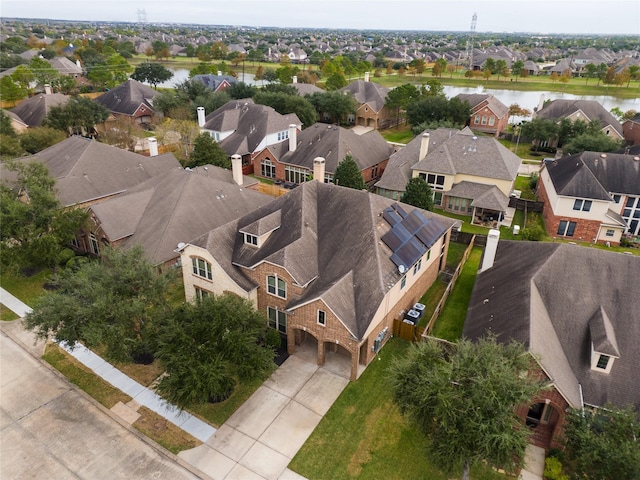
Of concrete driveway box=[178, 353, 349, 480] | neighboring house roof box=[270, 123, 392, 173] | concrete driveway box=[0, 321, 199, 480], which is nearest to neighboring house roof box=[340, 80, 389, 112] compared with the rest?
neighboring house roof box=[270, 123, 392, 173]

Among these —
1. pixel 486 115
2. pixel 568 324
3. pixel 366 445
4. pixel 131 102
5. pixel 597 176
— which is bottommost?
pixel 366 445

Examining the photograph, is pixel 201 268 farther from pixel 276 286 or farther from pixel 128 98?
pixel 128 98

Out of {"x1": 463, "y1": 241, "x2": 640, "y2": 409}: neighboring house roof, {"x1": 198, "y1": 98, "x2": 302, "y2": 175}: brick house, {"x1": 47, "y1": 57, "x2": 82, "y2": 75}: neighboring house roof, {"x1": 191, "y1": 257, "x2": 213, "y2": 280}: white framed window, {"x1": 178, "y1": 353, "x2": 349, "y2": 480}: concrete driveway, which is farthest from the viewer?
{"x1": 47, "y1": 57, "x2": 82, "y2": 75}: neighboring house roof

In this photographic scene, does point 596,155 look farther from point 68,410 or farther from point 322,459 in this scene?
point 68,410

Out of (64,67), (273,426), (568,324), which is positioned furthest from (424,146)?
(64,67)

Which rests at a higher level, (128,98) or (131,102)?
(128,98)

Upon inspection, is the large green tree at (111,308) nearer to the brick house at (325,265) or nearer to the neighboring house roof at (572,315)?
the brick house at (325,265)

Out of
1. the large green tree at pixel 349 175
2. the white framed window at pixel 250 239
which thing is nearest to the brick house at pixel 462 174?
the large green tree at pixel 349 175

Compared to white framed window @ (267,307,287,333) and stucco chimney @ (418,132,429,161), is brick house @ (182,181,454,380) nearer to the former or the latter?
white framed window @ (267,307,287,333)
